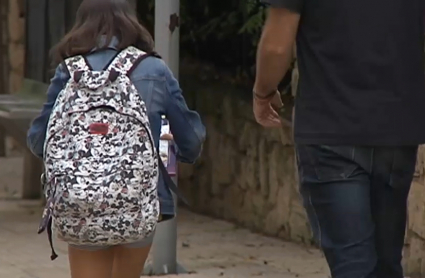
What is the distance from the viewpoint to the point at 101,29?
4.32 metres

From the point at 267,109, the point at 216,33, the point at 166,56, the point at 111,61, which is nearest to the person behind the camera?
the point at 267,109

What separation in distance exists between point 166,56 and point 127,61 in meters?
2.59

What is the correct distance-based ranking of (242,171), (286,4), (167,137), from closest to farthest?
(286,4) < (167,137) < (242,171)

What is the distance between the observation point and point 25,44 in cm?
1266

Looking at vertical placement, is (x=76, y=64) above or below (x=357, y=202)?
above

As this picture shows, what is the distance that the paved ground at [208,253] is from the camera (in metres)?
7.06

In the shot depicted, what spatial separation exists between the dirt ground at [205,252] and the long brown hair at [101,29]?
9.16 feet

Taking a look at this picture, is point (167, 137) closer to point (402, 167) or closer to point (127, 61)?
point (127, 61)

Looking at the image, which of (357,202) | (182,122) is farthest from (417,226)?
(357,202)

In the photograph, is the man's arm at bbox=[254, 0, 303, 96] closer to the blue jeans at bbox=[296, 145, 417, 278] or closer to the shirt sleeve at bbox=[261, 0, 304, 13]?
the shirt sleeve at bbox=[261, 0, 304, 13]

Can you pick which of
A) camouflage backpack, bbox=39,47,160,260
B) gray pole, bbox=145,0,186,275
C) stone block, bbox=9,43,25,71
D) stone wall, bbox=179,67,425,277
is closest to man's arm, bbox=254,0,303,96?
camouflage backpack, bbox=39,47,160,260

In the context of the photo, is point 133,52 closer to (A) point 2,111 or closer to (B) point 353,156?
(B) point 353,156

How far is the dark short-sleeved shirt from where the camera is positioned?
3.30m

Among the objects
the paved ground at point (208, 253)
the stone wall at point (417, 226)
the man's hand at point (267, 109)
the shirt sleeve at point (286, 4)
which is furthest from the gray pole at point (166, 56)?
the shirt sleeve at point (286, 4)
